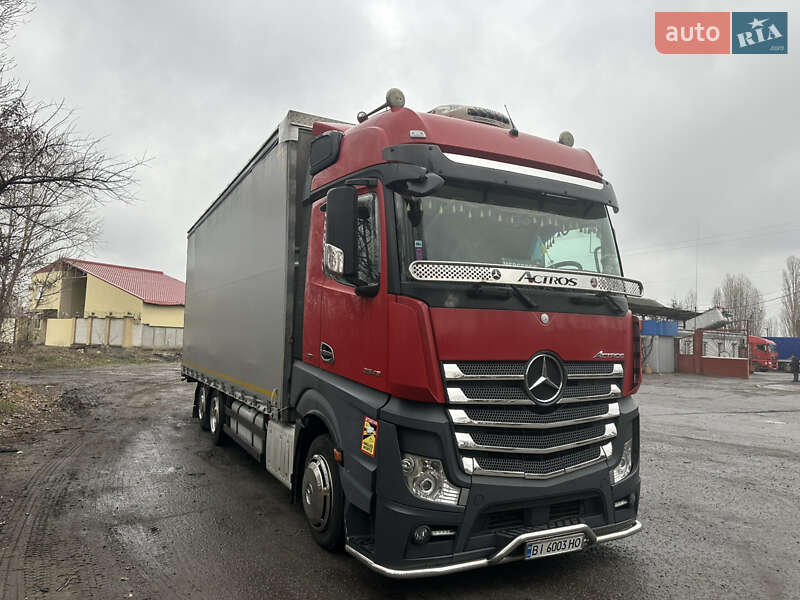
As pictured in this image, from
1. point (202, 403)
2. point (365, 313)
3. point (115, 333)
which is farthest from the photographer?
point (115, 333)

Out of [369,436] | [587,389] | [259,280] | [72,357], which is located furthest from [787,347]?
[72,357]

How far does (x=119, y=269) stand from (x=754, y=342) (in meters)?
52.5

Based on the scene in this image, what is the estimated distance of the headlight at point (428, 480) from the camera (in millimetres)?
3107

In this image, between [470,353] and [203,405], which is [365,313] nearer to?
[470,353]

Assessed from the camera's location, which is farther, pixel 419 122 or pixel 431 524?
pixel 419 122

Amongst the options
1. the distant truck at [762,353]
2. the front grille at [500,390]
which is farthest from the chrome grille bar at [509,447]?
the distant truck at [762,353]

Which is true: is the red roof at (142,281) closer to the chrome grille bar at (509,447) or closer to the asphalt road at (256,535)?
the asphalt road at (256,535)

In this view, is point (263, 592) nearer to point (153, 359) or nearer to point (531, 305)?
point (531, 305)

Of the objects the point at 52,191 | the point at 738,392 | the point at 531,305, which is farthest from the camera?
the point at 738,392

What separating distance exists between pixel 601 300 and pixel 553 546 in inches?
69.0

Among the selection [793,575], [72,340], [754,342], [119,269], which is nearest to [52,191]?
[793,575]

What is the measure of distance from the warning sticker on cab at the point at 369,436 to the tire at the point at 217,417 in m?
4.93

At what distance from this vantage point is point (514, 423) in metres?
3.25

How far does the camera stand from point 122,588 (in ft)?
11.5
